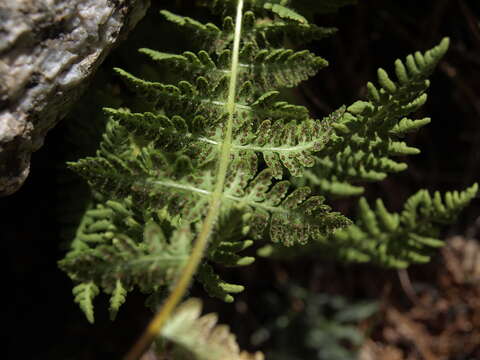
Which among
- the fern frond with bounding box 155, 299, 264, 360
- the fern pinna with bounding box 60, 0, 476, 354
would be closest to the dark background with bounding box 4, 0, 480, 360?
the fern pinna with bounding box 60, 0, 476, 354

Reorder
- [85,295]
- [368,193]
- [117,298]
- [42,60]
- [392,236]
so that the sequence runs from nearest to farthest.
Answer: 1. [42,60]
2. [117,298]
3. [85,295]
4. [392,236]
5. [368,193]

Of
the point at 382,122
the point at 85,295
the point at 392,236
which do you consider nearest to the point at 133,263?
the point at 85,295

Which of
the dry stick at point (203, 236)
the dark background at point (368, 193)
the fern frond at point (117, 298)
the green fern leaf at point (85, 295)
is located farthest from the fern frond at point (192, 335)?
the dark background at point (368, 193)

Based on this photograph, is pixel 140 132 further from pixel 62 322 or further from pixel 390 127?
pixel 62 322

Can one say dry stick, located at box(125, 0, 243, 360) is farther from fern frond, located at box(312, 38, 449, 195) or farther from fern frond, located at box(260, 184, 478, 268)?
fern frond, located at box(260, 184, 478, 268)

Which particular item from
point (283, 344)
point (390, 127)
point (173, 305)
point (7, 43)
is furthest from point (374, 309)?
point (7, 43)

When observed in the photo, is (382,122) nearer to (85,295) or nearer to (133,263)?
(133,263)
